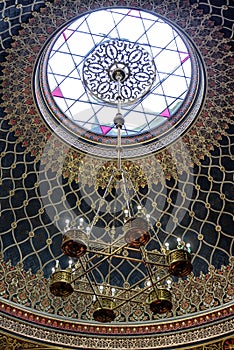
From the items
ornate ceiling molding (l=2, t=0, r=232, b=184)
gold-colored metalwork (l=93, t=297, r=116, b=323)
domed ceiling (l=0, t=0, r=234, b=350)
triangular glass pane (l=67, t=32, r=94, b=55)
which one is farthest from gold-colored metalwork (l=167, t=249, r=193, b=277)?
triangular glass pane (l=67, t=32, r=94, b=55)

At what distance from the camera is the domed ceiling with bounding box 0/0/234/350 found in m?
10.4

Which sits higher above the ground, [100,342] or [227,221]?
[227,221]

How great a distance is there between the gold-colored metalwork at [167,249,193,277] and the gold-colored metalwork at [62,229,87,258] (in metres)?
1.05

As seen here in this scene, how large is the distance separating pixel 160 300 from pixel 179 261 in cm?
64

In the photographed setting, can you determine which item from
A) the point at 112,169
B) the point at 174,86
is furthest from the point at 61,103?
the point at 174,86

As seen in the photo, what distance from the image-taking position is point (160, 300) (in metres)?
7.44

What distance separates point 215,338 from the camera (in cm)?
1004

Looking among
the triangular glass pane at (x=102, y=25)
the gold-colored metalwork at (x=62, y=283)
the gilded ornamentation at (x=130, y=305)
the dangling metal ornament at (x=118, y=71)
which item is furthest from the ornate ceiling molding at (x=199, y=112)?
the gold-colored metalwork at (x=62, y=283)

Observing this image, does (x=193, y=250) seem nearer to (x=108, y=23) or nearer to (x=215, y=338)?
(x=215, y=338)

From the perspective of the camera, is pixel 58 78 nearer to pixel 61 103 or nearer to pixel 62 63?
pixel 62 63

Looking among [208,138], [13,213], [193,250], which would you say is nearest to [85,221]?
[13,213]

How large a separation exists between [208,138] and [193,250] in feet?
6.93

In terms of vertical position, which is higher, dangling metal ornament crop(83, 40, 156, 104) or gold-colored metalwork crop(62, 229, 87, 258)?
dangling metal ornament crop(83, 40, 156, 104)

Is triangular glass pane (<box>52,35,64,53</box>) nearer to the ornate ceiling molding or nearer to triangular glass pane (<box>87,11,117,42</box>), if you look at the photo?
triangular glass pane (<box>87,11,117,42</box>)
